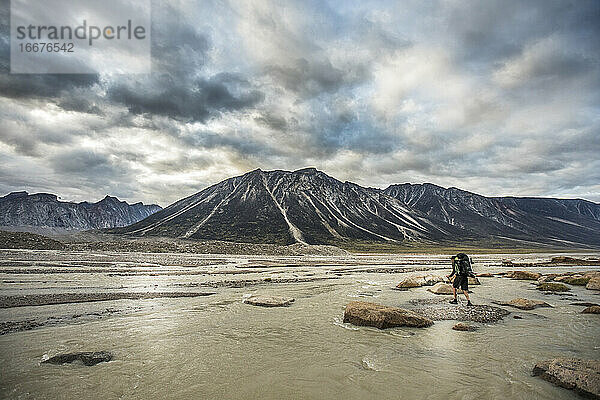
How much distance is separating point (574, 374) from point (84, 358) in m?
14.4

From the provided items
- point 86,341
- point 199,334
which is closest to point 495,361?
point 199,334

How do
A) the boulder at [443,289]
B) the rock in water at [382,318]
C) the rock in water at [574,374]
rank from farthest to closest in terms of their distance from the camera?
1. the boulder at [443,289]
2. the rock in water at [382,318]
3. the rock in water at [574,374]

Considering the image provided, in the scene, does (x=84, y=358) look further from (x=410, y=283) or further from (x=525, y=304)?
(x=410, y=283)

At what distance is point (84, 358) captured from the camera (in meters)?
10.1

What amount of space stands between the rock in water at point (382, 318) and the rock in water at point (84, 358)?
10.3 metres

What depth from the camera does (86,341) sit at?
1183cm

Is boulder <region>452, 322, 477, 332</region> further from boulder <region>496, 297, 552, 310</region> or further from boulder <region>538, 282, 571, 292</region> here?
boulder <region>538, 282, 571, 292</region>

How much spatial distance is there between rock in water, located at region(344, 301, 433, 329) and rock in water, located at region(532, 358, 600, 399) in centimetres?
570

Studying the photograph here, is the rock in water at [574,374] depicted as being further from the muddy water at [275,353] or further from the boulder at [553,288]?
the boulder at [553,288]

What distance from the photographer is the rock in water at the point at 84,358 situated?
31.8 ft

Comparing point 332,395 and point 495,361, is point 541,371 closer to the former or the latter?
point 495,361

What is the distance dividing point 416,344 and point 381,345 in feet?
4.54

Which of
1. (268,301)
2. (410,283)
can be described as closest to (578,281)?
(410,283)

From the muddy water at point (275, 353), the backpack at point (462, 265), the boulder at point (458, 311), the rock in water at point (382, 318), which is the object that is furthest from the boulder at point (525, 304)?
the rock in water at point (382, 318)
